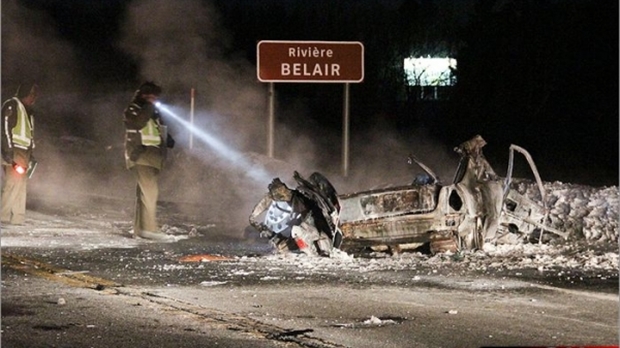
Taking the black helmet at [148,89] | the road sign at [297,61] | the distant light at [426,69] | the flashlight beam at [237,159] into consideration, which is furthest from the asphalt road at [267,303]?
the distant light at [426,69]

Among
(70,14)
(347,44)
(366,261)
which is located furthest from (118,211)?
(70,14)

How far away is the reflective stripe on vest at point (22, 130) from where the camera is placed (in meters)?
15.1

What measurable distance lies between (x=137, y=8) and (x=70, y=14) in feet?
71.2

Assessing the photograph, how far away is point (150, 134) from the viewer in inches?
562

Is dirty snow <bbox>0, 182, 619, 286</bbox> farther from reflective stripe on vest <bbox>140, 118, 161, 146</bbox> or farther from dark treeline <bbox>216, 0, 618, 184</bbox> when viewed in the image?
dark treeline <bbox>216, 0, 618, 184</bbox>

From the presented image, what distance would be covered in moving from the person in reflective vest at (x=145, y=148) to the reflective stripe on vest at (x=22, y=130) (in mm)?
1658

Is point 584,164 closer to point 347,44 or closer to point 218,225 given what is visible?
point 347,44

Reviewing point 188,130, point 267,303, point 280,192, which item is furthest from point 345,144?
point 267,303

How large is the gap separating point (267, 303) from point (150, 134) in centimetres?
525

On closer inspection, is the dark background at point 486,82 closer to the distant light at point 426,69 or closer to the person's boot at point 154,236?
the distant light at point 426,69

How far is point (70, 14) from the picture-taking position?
55750mm

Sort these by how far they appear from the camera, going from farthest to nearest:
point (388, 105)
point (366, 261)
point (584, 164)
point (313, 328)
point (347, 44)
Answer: point (388, 105)
point (584, 164)
point (347, 44)
point (366, 261)
point (313, 328)

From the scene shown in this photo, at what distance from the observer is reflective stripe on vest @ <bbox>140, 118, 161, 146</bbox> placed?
14.2 metres

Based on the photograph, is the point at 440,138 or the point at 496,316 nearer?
the point at 496,316
